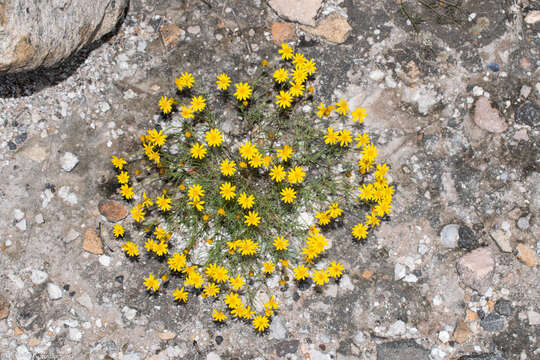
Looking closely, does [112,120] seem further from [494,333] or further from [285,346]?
[494,333]

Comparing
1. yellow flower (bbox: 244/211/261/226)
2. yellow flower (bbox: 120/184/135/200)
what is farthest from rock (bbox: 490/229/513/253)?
yellow flower (bbox: 120/184/135/200)

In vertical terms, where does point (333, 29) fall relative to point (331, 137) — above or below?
above

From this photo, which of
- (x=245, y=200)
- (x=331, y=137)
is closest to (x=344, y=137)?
(x=331, y=137)

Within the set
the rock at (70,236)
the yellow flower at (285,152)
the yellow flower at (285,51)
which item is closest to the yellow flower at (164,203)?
the rock at (70,236)

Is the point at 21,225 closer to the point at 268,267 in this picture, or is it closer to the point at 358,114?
the point at 268,267

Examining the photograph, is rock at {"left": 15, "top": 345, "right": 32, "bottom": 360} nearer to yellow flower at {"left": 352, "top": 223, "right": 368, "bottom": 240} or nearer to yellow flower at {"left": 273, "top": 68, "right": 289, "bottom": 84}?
yellow flower at {"left": 352, "top": 223, "right": 368, "bottom": 240}
